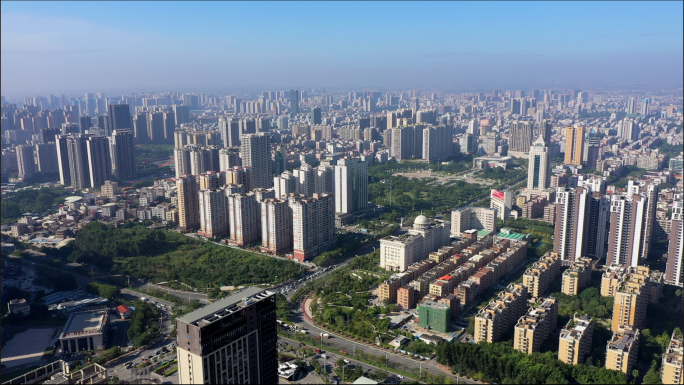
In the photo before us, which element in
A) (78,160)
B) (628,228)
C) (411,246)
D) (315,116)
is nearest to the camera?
(628,228)

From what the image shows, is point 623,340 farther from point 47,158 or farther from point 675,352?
point 47,158

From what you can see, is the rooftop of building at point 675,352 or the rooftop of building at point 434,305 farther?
the rooftop of building at point 434,305

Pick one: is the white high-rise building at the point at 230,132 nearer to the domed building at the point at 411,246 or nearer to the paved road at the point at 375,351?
the domed building at the point at 411,246

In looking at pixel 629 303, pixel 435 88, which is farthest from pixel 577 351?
pixel 435 88

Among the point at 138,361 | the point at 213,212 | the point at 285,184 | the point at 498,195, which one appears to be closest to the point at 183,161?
the point at 285,184

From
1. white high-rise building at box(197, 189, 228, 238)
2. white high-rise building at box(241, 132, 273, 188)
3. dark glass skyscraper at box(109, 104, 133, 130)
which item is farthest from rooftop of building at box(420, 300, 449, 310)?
dark glass skyscraper at box(109, 104, 133, 130)

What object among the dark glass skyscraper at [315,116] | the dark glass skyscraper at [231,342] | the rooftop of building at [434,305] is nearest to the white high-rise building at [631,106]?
the dark glass skyscraper at [315,116]

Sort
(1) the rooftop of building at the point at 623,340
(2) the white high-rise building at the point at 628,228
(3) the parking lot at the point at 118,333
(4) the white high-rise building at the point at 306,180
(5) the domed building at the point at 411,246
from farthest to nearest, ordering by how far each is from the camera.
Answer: (4) the white high-rise building at the point at 306,180
(5) the domed building at the point at 411,246
(2) the white high-rise building at the point at 628,228
(3) the parking lot at the point at 118,333
(1) the rooftop of building at the point at 623,340

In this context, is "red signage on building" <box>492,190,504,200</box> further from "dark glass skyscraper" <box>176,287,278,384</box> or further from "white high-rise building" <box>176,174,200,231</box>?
"dark glass skyscraper" <box>176,287,278,384</box>
